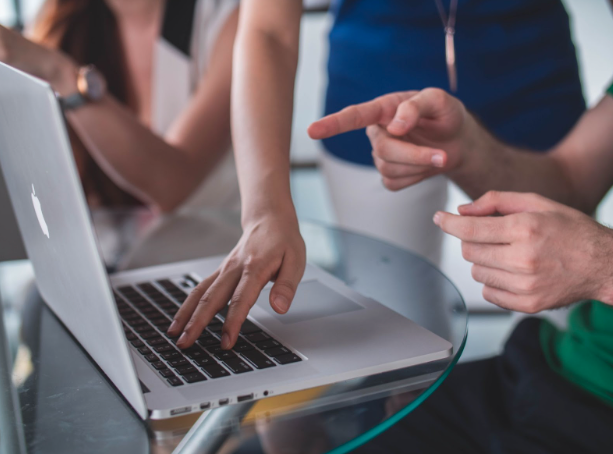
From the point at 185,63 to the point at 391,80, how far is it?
60cm

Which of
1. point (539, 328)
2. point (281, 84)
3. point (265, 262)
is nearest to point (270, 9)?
point (281, 84)

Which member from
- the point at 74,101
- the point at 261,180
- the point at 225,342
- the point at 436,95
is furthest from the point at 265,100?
the point at 74,101

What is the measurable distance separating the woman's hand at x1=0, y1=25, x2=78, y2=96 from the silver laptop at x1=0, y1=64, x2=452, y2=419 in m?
0.52

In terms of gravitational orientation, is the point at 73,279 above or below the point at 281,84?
below

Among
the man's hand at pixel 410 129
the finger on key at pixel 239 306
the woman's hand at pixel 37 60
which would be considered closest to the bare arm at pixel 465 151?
the man's hand at pixel 410 129

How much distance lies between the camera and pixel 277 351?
64 cm

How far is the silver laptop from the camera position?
0.50 meters

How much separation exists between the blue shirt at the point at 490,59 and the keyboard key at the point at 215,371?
1.00 metres

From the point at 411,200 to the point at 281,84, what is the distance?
0.60 m

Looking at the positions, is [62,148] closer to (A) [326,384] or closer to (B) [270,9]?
(A) [326,384]

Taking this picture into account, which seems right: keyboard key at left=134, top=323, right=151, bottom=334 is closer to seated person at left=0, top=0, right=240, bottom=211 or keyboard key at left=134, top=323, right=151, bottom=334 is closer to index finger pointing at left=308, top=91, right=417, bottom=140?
index finger pointing at left=308, top=91, right=417, bottom=140

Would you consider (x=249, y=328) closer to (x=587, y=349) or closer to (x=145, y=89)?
(x=587, y=349)

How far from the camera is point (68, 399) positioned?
2.06 ft

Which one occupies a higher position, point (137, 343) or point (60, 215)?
point (60, 215)
